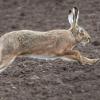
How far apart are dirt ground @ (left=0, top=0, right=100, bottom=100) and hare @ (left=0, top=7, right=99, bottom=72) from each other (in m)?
0.33

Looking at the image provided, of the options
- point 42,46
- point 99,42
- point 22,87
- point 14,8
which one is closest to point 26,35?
point 42,46

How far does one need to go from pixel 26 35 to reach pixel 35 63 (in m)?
1.28

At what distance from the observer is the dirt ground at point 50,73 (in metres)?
7.85

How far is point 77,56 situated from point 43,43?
79 centimetres

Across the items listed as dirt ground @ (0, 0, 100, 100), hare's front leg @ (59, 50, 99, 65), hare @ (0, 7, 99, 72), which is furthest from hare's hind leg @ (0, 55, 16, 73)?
hare's front leg @ (59, 50, 99, 65)

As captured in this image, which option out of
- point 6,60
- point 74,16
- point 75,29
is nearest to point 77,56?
point 75,29

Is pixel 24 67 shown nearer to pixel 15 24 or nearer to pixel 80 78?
pixel 80 78

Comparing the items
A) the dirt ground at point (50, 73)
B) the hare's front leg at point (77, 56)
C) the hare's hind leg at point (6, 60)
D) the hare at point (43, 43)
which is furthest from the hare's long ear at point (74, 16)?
the hare's hind leg at point (6, 60)

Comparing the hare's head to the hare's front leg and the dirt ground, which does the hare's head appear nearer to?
the hare's front leg

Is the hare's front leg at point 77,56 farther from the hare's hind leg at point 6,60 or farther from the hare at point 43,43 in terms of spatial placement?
the hare's hind leg at point 6,60

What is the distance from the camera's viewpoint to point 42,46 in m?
8.76

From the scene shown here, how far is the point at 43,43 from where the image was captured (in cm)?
876

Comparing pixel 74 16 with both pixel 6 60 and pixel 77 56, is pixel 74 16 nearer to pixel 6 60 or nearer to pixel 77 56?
pixel 77 56

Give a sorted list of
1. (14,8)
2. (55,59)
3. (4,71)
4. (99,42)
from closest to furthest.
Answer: (4,71), (55,59), (99,42), (14,8)
